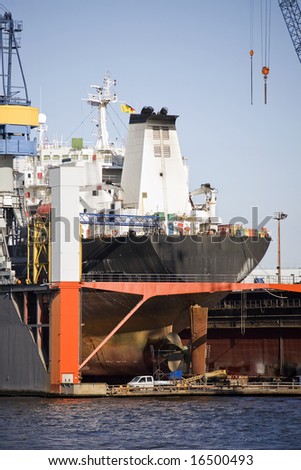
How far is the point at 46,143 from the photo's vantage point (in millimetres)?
110438

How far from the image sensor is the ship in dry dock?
85500mm

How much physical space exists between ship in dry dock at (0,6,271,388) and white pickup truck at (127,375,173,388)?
3.77 metres

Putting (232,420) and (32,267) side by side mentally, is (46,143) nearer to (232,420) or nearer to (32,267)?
(32,267)

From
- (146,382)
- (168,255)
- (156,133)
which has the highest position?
(156,133)

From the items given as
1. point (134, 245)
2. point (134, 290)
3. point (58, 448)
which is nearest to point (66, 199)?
point (134, 290)

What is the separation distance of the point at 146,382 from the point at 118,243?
1275cm

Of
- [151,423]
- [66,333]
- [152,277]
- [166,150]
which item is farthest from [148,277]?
[151,423]

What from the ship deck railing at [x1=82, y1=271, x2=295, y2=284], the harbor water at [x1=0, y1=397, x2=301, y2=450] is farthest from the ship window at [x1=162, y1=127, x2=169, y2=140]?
the harbor water at [x1=0, y1=397, x2=301, y2=450]

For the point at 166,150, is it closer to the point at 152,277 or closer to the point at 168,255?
the point at 168,255

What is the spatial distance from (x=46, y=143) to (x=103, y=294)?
27.2 m

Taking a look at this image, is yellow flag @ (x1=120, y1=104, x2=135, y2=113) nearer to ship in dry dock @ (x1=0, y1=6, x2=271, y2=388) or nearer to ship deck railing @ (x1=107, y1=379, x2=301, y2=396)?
ship in dry dock @ (x1=0, y1=6, x2=271, y2=388)

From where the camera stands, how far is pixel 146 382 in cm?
8350

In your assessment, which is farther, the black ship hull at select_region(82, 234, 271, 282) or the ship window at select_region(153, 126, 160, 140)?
the ship window at select_region(153, 126, 160, 140)

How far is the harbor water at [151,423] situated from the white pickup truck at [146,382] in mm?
2255
